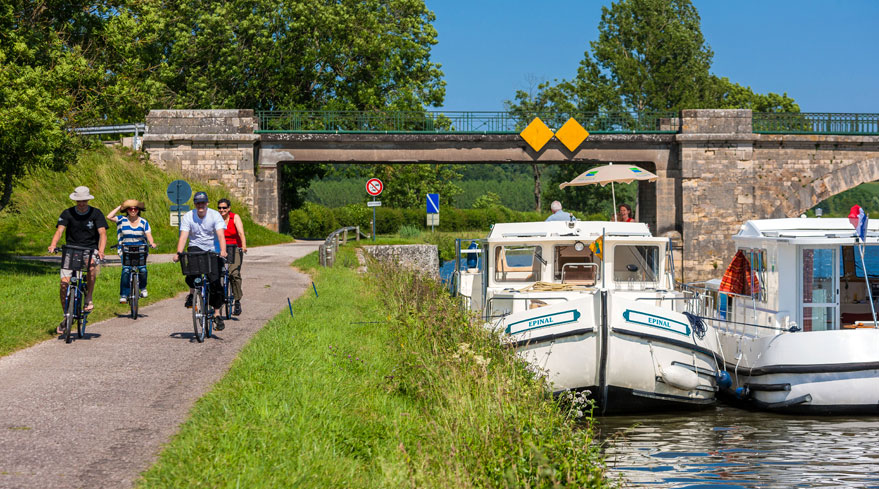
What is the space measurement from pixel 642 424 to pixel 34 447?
783cm

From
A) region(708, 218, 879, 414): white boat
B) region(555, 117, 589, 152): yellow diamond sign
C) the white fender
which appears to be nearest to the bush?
region(555, 117, 589, 152): yellow diamond sign

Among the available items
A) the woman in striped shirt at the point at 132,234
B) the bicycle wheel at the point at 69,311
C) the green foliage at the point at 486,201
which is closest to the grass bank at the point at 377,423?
the bicycle wheel at the point at 69,311

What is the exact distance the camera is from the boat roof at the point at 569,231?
14195 millimetres

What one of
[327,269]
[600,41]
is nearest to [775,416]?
[327,269]

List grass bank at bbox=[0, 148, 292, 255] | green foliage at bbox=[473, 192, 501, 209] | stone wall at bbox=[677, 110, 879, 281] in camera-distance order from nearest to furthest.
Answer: grass bank at bbox=[0, 148, 292, 255]
stone wall at bbox=[677, 110, 879, 281]
green foliage at bbox=[473, 192, 501, 209]

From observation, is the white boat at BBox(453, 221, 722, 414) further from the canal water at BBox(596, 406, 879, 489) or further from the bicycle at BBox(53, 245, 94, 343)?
the bicycle at BBox(53, 245, 94, 343)

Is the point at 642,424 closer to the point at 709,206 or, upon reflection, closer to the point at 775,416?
the point at 775,416

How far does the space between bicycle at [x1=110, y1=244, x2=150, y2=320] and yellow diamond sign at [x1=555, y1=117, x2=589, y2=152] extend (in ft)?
95.1

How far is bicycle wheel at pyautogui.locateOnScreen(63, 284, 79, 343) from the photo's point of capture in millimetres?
11203

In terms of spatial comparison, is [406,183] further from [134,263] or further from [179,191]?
[134,263]

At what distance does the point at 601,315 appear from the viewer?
11641mm

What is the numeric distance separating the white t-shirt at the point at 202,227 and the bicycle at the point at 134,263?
2.15 metres

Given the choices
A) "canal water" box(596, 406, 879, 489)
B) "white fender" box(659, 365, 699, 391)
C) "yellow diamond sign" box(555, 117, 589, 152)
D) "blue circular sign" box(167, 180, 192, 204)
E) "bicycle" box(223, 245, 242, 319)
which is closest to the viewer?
"canal water" box(596, 406, 879, 489)

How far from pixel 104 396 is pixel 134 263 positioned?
6.12 metres
